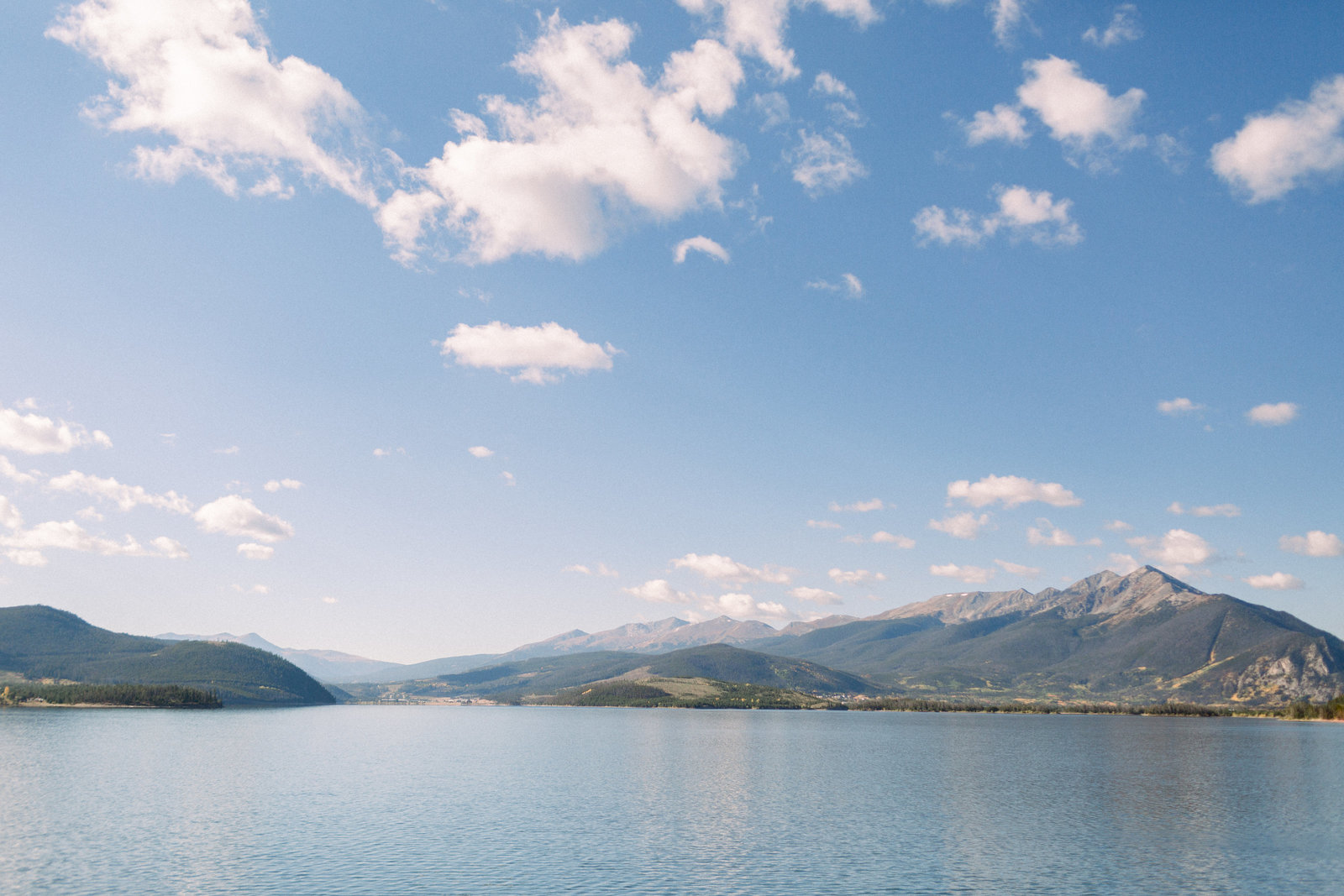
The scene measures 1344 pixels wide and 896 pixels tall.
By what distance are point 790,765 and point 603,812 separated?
228ft

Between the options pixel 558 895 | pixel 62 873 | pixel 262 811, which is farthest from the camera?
pixel 262 811

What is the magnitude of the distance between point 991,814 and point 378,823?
70.0 m

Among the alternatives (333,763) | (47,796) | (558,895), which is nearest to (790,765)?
(333,763)

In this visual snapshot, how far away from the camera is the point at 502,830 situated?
80.4 metres

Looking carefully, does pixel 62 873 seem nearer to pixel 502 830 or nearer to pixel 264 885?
pixel 264 885

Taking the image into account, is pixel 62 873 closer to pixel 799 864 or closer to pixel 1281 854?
pixel 799 864

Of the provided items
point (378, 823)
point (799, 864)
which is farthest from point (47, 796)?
point (799, 864)

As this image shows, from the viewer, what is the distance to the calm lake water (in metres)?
61.8

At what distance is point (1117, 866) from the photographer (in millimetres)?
68938

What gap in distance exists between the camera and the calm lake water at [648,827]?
203 feet

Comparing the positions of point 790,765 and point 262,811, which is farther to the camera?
point 790,765

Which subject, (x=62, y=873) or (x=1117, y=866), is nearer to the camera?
(x=62, y=873)

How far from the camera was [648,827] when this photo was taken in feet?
276

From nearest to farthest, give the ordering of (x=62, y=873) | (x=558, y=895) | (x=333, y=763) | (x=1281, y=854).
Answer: (x=558, y=895), (x=62, y=873), (x=1281, y=854), (x=333, y=763)
